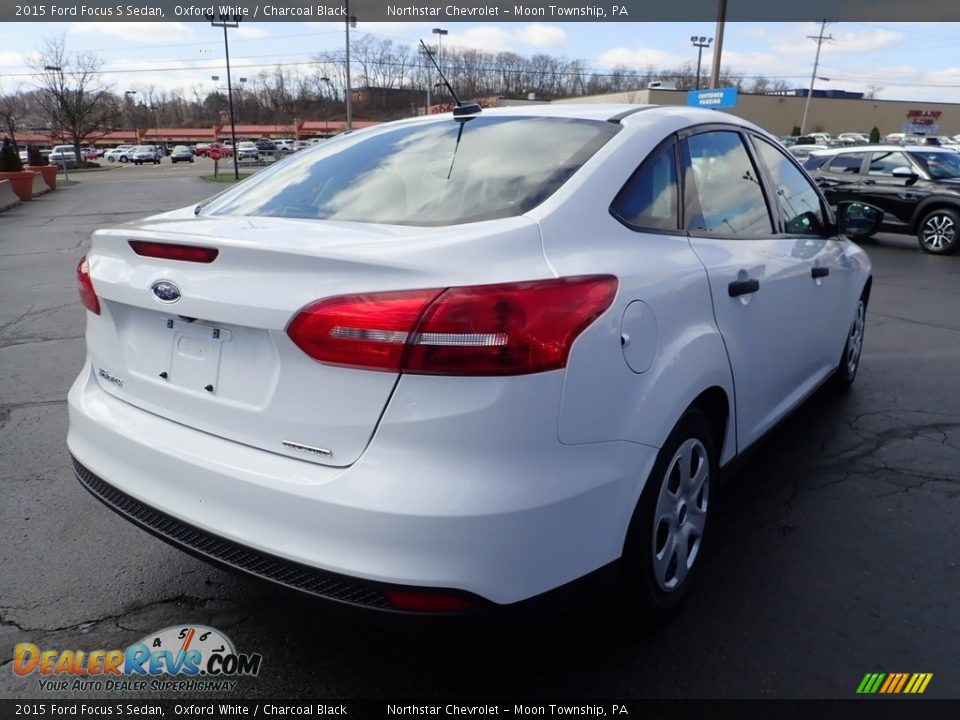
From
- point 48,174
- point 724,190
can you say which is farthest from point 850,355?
point 48,174

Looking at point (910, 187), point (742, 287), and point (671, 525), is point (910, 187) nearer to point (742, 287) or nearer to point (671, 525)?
point (742, 287)

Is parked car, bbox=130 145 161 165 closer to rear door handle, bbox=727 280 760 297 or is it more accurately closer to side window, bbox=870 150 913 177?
side window, bbox=870 150 913 177

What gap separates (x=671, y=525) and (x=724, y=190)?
4.64 feet

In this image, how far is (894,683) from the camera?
2270 mm

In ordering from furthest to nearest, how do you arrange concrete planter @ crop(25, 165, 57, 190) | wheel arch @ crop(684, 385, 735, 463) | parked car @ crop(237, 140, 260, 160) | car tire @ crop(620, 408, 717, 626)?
parked car @ crop(237, 140, 260, 160) < concrete planter @ crop(25, 165, 57, 190) < wheel arch @ crop(684, 385, 735, 463) < car tire @ crop(620, 408, 717, 626)

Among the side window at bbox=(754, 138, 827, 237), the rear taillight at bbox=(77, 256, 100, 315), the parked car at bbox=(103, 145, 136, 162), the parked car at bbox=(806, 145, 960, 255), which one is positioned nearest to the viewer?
the rear taillight at bbox=(77, 256, 100, 315)

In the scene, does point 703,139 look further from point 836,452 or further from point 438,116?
point 836,452

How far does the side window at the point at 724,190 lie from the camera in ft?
9.15

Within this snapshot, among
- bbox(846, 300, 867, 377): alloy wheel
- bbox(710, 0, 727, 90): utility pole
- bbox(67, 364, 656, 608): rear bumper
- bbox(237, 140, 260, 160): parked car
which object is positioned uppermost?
bbox(710, 0, 727, 90): utility pole

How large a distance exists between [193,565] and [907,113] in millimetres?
105469

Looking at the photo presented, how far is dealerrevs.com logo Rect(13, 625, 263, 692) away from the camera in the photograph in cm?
229

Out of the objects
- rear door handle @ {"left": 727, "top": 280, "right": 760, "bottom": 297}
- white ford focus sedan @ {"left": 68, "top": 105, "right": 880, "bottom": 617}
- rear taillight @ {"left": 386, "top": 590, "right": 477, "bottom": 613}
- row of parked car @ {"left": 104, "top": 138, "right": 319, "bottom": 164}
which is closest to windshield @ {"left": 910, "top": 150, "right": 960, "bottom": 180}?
rear door handle @ {"left": 727, "top": 280, "right": 760, "bottom": 297}

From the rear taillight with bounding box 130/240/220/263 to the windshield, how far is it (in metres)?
13.3

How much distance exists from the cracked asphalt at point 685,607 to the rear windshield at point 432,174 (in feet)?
3.96
